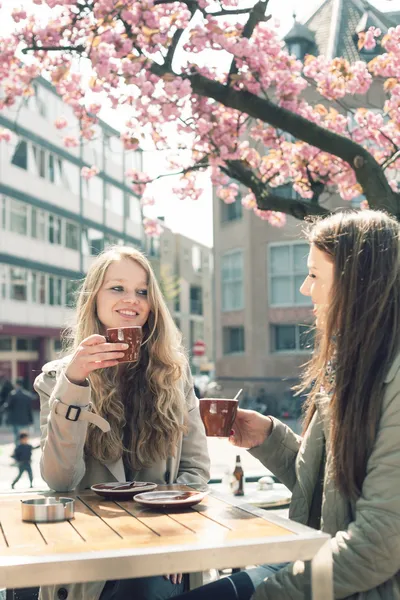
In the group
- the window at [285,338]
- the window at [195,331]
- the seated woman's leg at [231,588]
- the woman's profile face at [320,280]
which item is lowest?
the seated woman's leg at [231,588]

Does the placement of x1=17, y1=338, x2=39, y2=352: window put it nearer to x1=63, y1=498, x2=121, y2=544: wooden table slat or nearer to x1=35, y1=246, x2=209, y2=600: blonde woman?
x1=35, y1=246, x2=209, y2=600: blonde woman

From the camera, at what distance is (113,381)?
11.6 feet

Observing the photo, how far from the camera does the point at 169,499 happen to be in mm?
2467

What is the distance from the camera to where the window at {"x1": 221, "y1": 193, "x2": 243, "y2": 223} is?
3130 cm

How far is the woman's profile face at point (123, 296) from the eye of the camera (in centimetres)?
358

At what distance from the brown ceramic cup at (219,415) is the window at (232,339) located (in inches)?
1129

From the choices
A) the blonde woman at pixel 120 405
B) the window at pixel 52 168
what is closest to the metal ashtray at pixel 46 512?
the blonde woman at pixel 120 405

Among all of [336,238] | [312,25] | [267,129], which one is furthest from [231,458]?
[312,25]

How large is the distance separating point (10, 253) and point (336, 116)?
27638 millimetres

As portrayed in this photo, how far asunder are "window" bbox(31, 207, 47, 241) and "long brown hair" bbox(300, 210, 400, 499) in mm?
34860

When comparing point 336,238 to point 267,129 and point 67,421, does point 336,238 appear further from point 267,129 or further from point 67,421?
point 267,129

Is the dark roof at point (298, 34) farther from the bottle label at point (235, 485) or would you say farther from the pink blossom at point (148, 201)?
the bottle label at point (235, 485)

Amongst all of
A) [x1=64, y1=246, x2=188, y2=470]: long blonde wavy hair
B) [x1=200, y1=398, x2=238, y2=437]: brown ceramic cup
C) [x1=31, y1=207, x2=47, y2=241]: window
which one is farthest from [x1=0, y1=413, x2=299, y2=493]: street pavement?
[x1=31, y1=207, x2=47, y2=241]: window

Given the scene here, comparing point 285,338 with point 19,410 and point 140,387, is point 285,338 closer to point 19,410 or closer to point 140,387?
point 19,410
